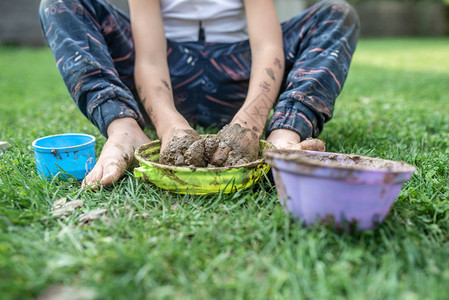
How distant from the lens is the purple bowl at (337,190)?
0.94m

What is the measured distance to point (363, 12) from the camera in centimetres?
1313

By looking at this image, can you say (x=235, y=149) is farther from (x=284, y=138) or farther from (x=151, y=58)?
(x=151, y=58)

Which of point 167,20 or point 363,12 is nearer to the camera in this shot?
point 167,20

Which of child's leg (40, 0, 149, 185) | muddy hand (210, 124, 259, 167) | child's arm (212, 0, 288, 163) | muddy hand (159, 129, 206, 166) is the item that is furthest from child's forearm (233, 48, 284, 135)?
child's leg (40, 0, 149, 185)

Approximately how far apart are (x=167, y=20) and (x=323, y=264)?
154cm

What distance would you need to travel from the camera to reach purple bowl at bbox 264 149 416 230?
938 millimetres

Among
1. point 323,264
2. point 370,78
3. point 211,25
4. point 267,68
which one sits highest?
point 211,25

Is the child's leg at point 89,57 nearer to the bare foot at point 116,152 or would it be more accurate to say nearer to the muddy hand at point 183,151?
the bare foot at point 116,152

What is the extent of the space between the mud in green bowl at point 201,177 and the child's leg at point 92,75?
0.23 m

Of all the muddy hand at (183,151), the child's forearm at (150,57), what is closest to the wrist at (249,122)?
the muddy hand at (183,151)

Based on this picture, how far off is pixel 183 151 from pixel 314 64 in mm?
749

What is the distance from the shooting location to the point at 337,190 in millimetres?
965

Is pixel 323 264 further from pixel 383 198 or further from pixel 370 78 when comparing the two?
pixel 370 78

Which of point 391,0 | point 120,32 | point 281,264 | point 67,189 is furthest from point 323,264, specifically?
point 391,0
